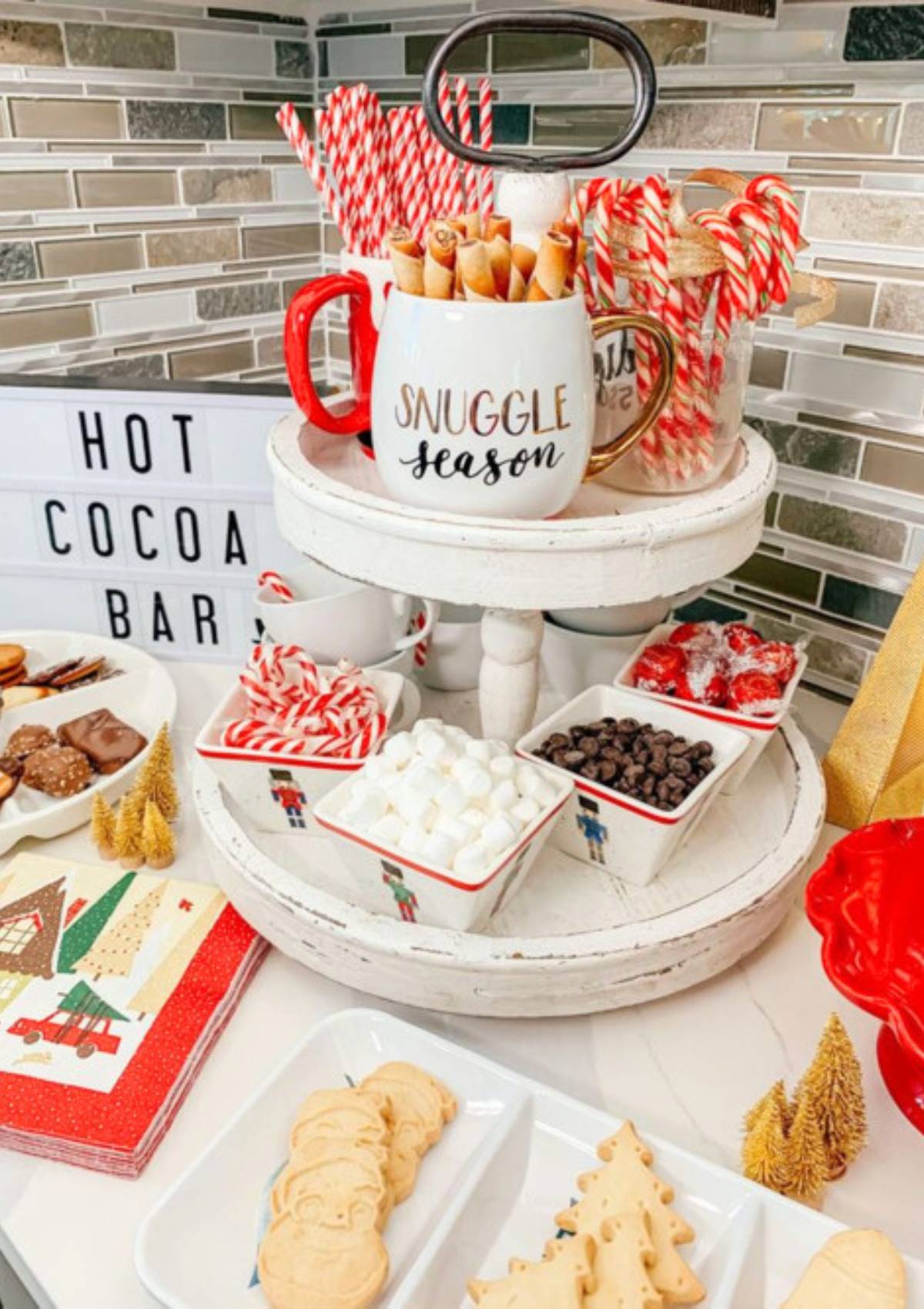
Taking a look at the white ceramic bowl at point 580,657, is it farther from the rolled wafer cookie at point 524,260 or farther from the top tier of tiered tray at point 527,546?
the rolled wafer cookie at point 524,260

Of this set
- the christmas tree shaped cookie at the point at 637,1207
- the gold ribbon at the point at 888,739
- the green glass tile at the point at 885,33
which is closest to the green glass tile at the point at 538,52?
the green glass tile at the point at 885,33

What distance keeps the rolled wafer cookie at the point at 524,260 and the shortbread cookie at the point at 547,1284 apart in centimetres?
54

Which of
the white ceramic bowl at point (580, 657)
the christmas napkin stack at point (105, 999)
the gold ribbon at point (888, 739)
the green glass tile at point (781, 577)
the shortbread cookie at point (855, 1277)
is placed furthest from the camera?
the green glass tile at point (781, 577)

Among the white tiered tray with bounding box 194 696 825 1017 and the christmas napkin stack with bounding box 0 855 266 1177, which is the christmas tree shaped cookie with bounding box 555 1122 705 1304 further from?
the christmas napkin stack with bounding box 0 855 266 1177

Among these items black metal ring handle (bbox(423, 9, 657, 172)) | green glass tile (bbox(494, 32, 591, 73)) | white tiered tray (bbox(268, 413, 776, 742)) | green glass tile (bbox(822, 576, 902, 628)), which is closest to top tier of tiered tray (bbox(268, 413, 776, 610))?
white tiered tray (bbox(268, 413, 776, 742))

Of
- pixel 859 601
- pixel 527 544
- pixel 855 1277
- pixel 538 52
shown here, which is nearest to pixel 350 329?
pixel 527 544

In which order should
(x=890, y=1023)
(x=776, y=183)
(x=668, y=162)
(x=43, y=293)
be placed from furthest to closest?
(x=43, y=293)
(x=668, y=162)
(x=776, y=183)
(x=890, y=1023)

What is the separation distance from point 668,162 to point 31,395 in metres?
0.65

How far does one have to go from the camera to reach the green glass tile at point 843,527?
1018 mm

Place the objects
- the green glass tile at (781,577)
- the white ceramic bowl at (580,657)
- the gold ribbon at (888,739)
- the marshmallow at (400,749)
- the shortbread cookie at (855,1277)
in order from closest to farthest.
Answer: the shortbread cookie at (855,1277)
the marshmallow at (400,749)
the gold ribbon at (888,739)
the white ceramic bowl at (580,657)
the green glass tile at (781,577)

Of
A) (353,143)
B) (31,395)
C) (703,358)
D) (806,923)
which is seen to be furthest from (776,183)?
(31,395)

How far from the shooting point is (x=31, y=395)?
3.41 feet

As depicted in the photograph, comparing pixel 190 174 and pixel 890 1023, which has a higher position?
pixel 190 174

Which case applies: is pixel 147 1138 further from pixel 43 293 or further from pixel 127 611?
pixel 43 293
